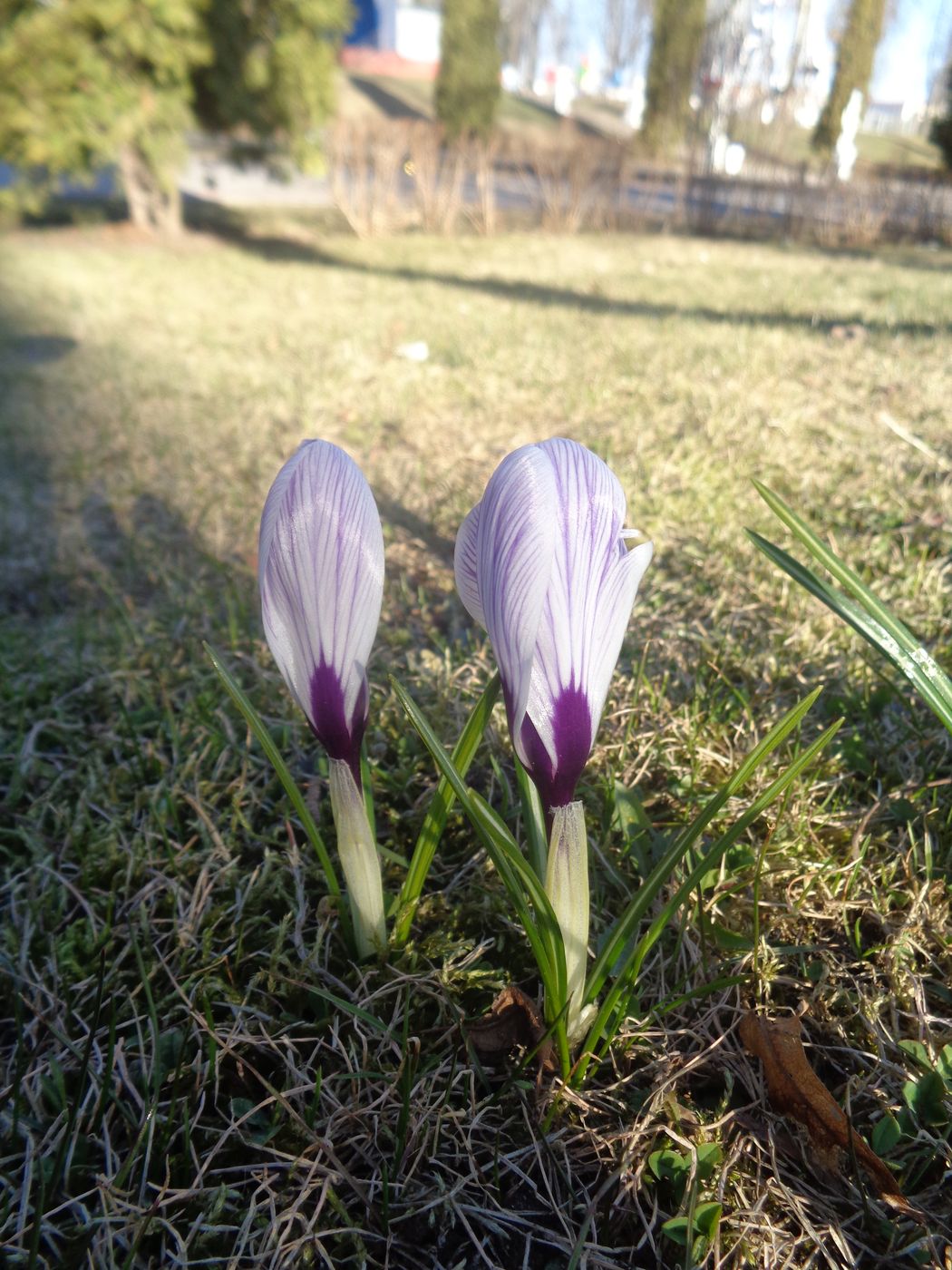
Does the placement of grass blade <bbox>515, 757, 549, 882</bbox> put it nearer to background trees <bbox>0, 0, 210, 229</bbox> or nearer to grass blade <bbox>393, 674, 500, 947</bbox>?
grass blade <bbox>393, 674, 500, 947</bbox>

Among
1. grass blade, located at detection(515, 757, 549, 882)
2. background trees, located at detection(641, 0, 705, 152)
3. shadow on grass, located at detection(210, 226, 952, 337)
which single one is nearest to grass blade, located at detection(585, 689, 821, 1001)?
grass blade, located at detection(515, 757, 549, 882)

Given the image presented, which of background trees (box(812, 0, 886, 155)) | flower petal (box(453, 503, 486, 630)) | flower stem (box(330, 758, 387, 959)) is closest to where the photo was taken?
flower petal (box(453, 503, 486, 630))

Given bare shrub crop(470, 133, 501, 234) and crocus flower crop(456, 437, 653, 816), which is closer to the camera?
crocus flower crop(456, 437, 653, 816)

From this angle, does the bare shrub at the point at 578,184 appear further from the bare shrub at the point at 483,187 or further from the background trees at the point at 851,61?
the background trees at the point at 851,61

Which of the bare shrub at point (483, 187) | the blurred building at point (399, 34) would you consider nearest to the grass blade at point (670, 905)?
the bare shrub at point (483, 187)

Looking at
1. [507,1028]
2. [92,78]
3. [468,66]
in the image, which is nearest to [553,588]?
[507,1028]

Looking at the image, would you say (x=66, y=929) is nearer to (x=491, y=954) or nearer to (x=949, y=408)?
(x=491, y=954)
